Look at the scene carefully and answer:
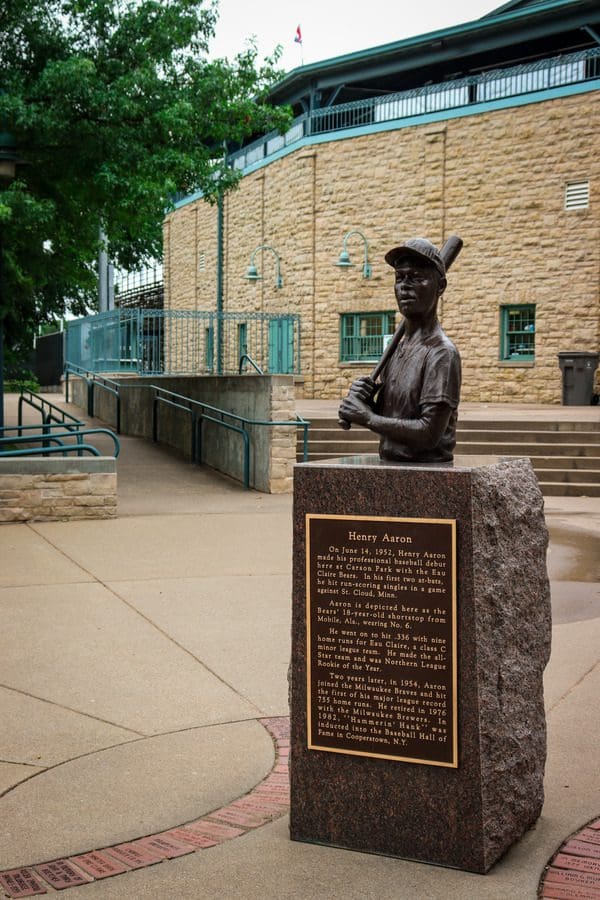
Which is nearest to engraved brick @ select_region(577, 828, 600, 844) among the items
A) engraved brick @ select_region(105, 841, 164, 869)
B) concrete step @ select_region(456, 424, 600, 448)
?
engraved brick @ select_region(105, 841, 164, 869)

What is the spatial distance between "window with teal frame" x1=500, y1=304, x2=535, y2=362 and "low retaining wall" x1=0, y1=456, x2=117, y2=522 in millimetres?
16697

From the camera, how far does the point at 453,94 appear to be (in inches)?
1123

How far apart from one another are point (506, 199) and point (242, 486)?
47.5 feet

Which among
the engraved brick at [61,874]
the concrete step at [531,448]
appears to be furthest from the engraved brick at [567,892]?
the concrete step at [531,448]

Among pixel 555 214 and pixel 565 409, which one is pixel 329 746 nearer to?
pixel 565 409

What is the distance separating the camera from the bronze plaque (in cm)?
402

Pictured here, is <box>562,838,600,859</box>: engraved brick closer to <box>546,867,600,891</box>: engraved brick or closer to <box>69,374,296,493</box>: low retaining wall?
<box>546,867,600,891</box>: engraved brick

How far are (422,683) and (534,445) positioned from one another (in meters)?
14.0

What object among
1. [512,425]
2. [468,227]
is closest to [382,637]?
[512,425]

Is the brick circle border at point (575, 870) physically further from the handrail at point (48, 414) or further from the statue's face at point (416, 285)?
the handrail at point (48, 414)

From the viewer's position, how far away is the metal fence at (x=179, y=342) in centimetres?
2712

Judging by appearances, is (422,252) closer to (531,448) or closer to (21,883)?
(21,883)

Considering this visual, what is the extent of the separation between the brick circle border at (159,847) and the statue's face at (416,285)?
2.24 meters

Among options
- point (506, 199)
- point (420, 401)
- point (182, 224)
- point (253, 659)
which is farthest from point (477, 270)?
point (420, 401)
